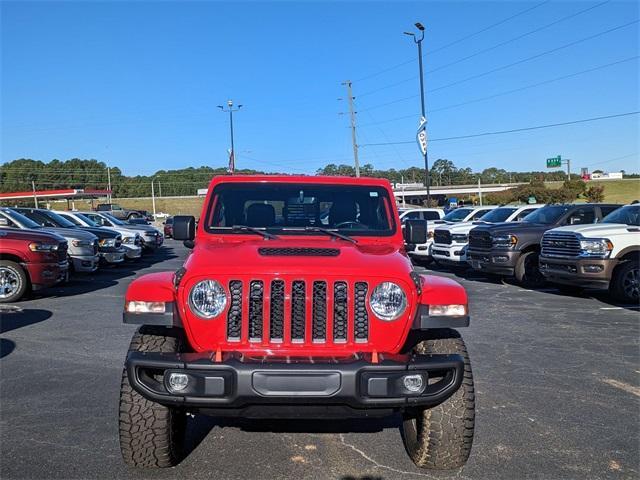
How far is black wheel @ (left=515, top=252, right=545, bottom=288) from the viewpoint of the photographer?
41.0 feet

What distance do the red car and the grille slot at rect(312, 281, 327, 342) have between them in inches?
342

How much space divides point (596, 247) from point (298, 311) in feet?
27.3

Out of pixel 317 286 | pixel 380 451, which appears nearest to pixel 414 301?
pixel 317 286

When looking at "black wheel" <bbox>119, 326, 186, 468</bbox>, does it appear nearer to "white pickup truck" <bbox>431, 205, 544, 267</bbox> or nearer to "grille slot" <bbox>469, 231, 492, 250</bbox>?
"grille slot" <bbox>469, 231, 492, 250</bbox>

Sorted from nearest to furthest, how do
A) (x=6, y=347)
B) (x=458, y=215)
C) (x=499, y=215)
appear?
(x=6, y=347), (x=499, y=215), (x=458, y=215)

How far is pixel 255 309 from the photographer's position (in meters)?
3.43

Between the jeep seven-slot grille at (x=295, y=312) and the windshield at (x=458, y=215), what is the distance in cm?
1611

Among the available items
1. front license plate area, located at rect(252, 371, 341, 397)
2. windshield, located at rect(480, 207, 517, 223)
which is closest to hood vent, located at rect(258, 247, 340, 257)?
front license plate area, located at rect(252, 371, 341, 397)

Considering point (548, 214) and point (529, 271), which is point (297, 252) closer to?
point (529, 271)

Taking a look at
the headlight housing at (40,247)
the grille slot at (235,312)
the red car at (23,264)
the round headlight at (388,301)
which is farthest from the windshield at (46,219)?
the round headlight at (388,301)

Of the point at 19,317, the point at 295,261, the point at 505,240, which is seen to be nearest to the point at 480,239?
the point at 505,240

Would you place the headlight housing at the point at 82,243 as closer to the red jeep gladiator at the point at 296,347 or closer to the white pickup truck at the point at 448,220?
the white pickup truck at the point at 448,220

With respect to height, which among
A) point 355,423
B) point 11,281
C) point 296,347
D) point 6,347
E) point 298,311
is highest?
point 298,311

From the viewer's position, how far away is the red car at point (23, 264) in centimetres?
1044
